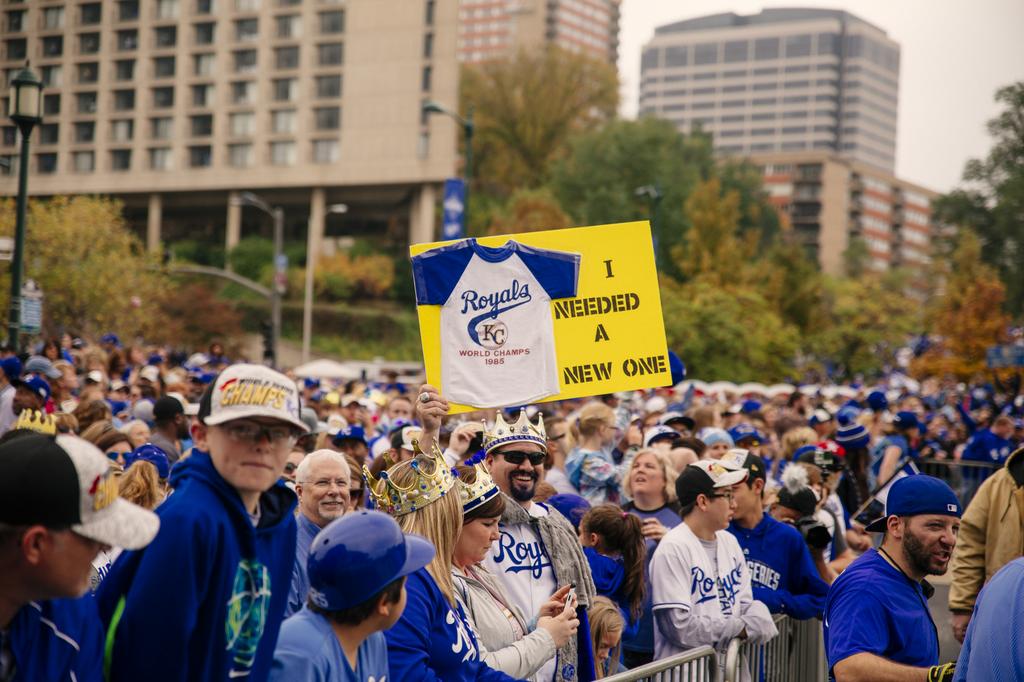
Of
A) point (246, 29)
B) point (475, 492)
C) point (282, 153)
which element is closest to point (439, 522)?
point (475, 492)

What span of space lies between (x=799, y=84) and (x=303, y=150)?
144796 mm

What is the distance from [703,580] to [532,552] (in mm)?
1206

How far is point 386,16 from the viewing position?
69000 millimetres

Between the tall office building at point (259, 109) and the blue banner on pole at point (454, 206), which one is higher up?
the tall office building at point (259, 109)

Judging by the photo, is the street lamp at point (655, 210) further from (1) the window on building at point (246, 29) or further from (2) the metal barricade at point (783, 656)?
(1) the window on building at point (246, 29)

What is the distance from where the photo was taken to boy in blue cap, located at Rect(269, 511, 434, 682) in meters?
3.12

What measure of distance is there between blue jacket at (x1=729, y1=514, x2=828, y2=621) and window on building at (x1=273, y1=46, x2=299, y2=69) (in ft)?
227

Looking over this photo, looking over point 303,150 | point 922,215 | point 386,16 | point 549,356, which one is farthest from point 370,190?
point 922,215

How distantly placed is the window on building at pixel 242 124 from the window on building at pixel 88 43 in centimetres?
909

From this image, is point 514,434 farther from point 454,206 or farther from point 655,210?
point 655,210

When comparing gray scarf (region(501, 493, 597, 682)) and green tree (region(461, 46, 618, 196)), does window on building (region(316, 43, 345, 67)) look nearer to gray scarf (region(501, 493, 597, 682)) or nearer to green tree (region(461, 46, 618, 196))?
green tree (region(461, 46, 618, 196))

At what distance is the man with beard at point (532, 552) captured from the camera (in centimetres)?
482

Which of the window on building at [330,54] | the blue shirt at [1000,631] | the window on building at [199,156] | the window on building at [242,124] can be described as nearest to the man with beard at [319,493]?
the blue shirt at [1000,631]

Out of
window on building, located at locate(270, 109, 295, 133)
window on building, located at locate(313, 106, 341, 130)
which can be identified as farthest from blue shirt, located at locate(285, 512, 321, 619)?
window on building, located at locate(270, 109, 295, 133)
